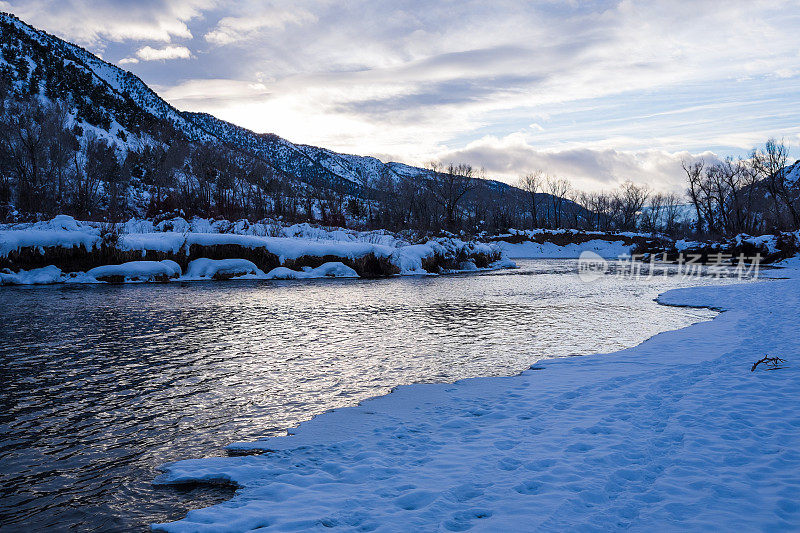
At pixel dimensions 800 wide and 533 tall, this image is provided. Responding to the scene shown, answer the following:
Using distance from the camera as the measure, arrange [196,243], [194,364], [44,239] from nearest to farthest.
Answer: [194,364]
[44,239]
[196,243]

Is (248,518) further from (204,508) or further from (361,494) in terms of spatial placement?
(361,494)

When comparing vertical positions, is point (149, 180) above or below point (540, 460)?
above

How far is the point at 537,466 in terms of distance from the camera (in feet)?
13.1

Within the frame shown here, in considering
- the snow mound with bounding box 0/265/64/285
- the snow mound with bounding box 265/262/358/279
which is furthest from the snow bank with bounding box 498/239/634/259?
the snow mound with bounding box 0/265/64/285

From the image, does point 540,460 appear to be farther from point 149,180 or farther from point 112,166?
point 149,180

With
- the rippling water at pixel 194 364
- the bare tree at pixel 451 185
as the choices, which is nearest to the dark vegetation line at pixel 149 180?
the bare tree at pixel 451 185

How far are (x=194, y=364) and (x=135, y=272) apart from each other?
1714 centimetres

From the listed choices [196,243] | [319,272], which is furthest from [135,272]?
[319,272]

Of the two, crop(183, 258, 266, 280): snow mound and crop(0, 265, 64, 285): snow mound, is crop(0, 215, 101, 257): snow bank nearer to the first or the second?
crop(0, 265, 64, 285): snow mound

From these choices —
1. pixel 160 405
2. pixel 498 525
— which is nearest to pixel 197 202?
pixel 160 405

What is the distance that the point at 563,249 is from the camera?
61438 mm

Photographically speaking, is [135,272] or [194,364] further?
[135,272]

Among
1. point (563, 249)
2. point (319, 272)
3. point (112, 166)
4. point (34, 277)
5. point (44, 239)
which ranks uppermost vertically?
point (112, 166)

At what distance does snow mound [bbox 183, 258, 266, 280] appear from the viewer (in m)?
23.7
